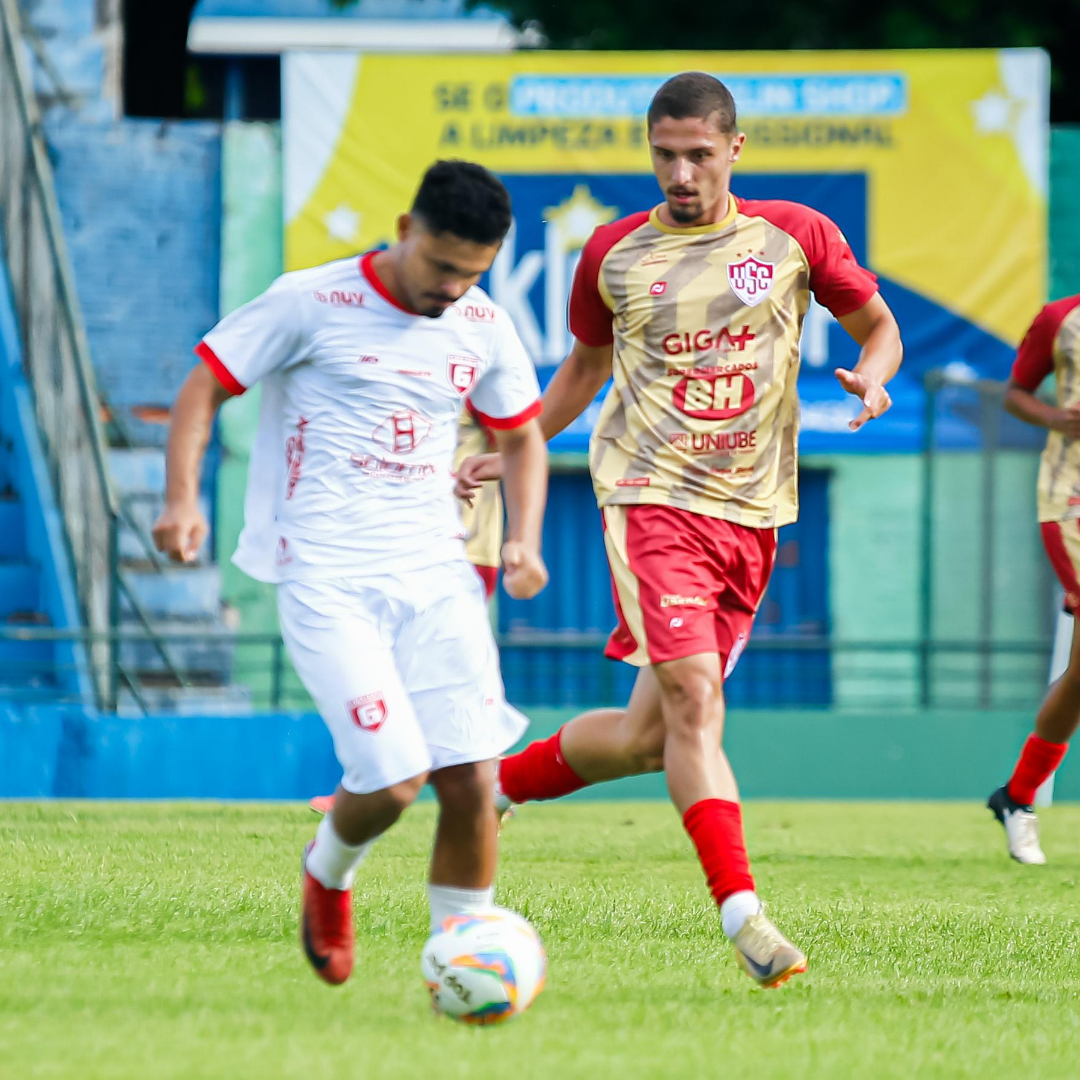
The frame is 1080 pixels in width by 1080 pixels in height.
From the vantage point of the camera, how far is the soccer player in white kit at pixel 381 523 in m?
4.78

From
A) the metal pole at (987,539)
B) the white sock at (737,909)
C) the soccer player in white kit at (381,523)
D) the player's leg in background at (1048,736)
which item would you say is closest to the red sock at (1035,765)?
the player's leg in background at (1048,736)

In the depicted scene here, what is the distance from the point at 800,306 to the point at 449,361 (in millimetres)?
1655

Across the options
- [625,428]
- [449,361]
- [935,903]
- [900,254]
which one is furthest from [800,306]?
[900,254]

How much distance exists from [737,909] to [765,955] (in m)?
0.22

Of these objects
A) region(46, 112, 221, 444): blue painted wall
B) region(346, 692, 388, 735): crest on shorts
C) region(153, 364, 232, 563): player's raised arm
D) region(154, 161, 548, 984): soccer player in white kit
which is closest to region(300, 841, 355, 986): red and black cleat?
region(154, 161, 548, 984): soccer player in white kit

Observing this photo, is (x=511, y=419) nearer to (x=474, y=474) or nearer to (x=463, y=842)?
(x=474, y=474)

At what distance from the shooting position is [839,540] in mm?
19906

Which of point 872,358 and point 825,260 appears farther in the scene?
point 825,260

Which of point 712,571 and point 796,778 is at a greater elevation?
point 712,571

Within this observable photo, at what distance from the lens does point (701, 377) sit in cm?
618

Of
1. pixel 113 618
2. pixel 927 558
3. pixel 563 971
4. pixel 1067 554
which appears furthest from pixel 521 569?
pixel 927 558

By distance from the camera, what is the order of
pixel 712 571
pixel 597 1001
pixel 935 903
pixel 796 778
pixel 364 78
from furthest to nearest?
pixel 364 78
pixel 796 778
pixel 935 903
pixel 712 571
pixel 597 1001

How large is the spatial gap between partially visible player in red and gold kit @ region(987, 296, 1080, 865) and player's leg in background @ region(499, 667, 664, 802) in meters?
2.30

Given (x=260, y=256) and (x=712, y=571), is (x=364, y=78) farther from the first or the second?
(x=712, y=571)
